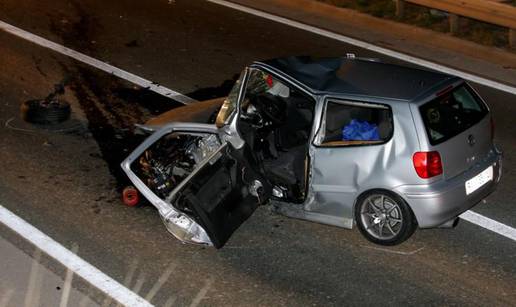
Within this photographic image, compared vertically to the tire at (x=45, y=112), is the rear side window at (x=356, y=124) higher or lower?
higher

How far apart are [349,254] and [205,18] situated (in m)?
7.82

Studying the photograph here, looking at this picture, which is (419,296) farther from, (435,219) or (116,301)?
(116,301)

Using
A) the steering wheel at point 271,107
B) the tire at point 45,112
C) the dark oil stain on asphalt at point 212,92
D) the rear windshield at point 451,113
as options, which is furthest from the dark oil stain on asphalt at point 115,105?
the rear windshield at point 451,113

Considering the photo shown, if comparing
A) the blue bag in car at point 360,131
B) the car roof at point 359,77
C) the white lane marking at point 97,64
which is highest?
the car roof at point 359,77

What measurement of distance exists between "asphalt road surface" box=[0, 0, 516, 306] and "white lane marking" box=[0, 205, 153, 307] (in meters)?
0.09

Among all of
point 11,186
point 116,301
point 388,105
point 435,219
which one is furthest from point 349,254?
point 11,186

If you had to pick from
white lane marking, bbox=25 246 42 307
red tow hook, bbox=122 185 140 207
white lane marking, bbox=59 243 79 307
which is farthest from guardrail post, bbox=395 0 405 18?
white lane marking, bbox=59 243 79 307

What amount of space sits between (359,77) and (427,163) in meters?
1.25

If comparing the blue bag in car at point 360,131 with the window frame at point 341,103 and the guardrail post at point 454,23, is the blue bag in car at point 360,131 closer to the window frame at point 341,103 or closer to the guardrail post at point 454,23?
the window frame at point 341,103

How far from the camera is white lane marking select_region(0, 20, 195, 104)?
528 inches

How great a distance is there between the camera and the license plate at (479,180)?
934 centimetres

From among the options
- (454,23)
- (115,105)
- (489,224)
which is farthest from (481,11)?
(115,105)

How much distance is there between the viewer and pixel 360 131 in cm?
944

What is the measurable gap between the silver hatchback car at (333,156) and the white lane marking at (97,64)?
3219mm
